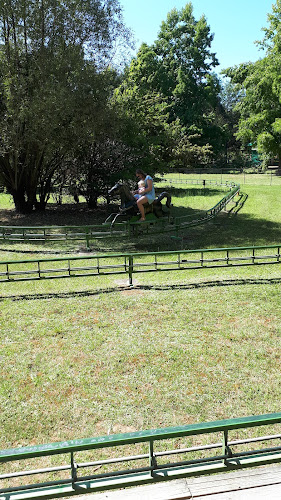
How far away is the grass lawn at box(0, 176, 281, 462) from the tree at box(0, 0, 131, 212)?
1073cm

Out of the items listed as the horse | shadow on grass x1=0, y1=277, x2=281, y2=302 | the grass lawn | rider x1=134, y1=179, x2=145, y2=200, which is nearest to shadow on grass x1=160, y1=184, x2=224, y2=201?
the horse

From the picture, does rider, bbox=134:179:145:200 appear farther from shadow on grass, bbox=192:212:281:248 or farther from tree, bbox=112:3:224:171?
tree, bbox=112:3:224:171

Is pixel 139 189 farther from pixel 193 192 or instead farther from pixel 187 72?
pixel 187 72

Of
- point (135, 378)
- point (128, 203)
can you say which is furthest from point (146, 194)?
point (135, 378)

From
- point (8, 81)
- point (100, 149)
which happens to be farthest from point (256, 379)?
point (100, 149)

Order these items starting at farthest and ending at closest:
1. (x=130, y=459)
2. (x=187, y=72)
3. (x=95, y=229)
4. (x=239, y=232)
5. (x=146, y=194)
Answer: (x=187, y=72) < (x=95, y=229) < (x=239, y=232) < (x=146, y=194) < (x=130, y=459)

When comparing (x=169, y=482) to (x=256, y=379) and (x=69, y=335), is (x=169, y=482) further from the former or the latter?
(x=69, y=335)

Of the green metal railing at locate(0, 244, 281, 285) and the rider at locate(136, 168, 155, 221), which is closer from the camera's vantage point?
the green metal railing at locate(0, 244, 281, 285)

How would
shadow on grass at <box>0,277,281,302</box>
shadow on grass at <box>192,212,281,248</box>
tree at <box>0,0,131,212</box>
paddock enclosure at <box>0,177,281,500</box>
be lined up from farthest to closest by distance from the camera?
1. tree at <box>0,0,131,212</box>
2. shadow on grass at <box>192,212,281,248</box>
3. shadow on grass at <box>0,277,281,302</box>
4. paddock enclosure at <box>0,177,281,500</box>

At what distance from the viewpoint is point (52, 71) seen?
62.9ft

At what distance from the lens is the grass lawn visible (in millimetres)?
5514

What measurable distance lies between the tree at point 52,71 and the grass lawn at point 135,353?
10.7 meters

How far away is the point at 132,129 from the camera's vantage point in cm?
2394

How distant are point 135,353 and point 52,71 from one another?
16122mm
